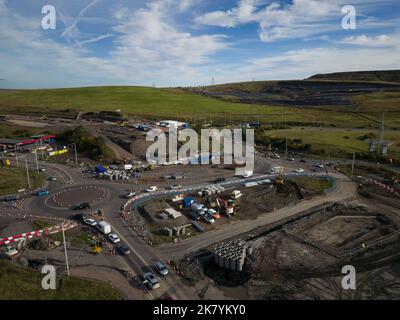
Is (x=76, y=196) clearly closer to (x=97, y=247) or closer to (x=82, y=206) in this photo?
(x=82, y=206)

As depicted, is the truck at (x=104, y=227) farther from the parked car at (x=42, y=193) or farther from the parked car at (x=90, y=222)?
the parked car at (x=42, y=193)

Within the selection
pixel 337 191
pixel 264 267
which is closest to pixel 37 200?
pixel 264 267

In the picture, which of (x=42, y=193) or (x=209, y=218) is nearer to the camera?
(x=209, y=218)

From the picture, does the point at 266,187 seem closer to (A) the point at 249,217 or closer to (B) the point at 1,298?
(A) the point at 249,217

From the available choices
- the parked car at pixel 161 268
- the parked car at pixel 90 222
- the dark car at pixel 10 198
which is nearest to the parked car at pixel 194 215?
the parked car at pixel 161 268

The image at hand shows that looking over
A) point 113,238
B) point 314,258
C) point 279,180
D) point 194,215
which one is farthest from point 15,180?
point 314,258

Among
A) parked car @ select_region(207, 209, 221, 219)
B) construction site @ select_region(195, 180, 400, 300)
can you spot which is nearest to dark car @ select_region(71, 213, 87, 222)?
parked car @ select_region(207, 209, 221, 219)
